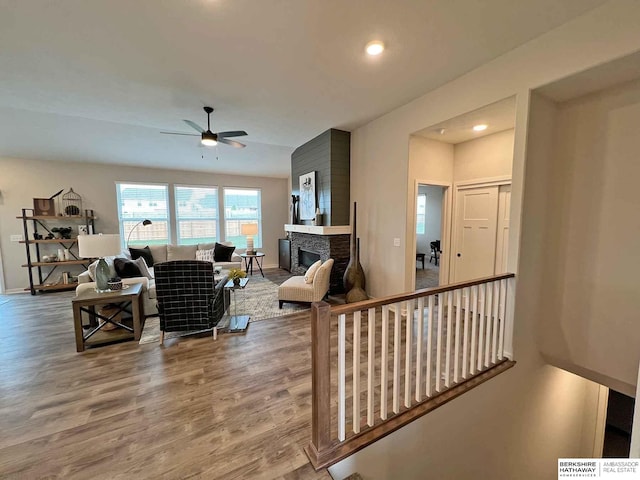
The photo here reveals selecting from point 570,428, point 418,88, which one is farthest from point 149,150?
point 570,428

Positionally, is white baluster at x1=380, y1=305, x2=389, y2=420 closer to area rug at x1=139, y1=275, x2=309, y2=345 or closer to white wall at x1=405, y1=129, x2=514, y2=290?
white wall at x1=405, y1=129, x2=514, y2=290

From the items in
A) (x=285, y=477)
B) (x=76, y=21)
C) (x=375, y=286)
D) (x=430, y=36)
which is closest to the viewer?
(x=285, y=477)

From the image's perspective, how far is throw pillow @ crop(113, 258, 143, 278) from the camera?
3938 mm

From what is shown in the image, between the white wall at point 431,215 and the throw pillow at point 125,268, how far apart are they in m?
7.45

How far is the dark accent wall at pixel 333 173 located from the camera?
182 inches

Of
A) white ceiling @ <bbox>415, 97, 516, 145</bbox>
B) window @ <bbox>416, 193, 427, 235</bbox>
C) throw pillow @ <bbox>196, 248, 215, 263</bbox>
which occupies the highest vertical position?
white ceiling @ <bbox>415, 97, 516, 145</bbox>

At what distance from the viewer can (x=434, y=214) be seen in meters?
8.05

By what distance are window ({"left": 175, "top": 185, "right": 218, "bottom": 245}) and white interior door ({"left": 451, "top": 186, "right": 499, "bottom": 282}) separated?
593cm

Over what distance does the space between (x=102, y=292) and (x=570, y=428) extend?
6112mm

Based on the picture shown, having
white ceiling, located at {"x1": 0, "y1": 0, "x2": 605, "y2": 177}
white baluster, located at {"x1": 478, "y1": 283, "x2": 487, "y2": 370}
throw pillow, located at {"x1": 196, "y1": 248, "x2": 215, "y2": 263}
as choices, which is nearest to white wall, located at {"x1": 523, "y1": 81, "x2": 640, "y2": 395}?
white baluster, located at {"x1": 478, "y1": 283, "x2": 487, "y2": 370}

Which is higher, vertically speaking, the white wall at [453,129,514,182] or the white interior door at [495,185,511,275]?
the white wall at [453,129,514,182]

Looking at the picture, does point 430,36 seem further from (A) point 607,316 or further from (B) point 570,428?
(B) point 570,428

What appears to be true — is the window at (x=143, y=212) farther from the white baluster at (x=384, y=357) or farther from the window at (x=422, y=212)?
the window at (x=422, y=212)

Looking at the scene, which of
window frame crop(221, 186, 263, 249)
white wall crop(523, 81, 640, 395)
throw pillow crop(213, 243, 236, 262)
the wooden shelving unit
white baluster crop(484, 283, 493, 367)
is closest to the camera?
white wall crop(523, 81, 640, 395)
